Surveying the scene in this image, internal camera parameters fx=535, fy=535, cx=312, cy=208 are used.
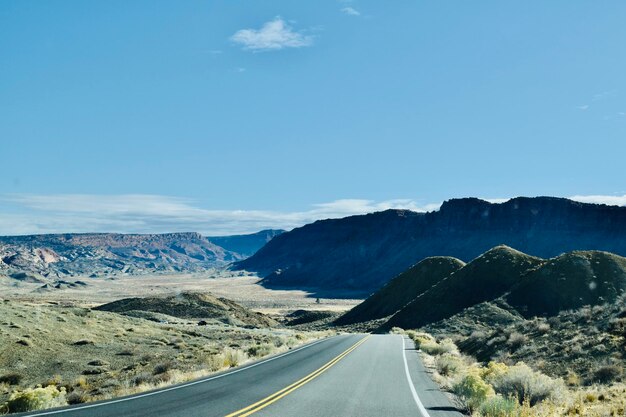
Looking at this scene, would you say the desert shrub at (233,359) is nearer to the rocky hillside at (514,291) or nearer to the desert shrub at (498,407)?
the desert shrub at (498,407)

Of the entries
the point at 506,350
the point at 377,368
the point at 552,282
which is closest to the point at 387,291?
the point at 552,282

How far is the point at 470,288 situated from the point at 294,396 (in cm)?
6476

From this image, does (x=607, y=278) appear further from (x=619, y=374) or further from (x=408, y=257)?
(x=408, y=257)

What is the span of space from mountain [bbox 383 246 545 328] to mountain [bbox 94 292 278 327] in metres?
25.0

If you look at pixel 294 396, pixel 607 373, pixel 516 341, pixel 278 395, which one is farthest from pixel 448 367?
pixel 278 395

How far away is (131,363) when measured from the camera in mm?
33250

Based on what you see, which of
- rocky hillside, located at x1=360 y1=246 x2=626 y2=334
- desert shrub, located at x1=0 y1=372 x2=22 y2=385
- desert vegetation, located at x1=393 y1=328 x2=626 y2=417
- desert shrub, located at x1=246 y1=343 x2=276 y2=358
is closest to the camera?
desert vegetation, located at x1=393 y1=328 x2=626 y2=417

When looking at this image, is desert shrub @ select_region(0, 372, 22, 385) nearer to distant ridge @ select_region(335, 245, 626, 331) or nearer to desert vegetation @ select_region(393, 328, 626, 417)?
desert vegetation @ select_region(393, 328, 626, 417)

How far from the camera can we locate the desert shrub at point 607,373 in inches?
791

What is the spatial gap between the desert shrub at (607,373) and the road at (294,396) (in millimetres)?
6526

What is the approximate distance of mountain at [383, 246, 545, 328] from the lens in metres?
71.4

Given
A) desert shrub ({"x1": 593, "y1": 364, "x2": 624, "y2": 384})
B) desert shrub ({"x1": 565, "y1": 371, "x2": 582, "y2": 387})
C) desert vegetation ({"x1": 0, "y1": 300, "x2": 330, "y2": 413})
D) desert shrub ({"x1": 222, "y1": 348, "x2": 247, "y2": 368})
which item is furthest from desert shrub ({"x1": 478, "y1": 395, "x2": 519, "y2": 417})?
desert shrub ({"x1": 222, "y1": 348, "x2": 247, "y2": 368})

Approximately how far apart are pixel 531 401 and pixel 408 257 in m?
188

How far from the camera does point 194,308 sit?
8938cm
